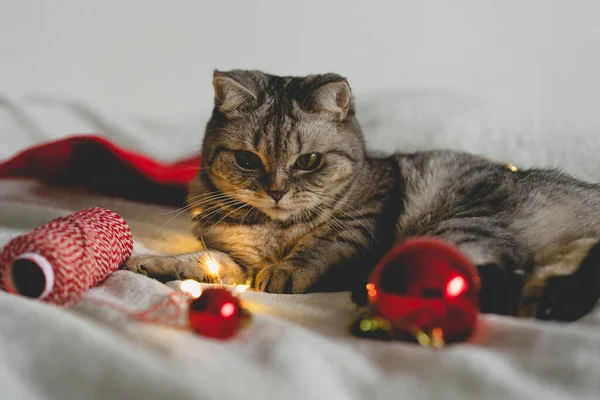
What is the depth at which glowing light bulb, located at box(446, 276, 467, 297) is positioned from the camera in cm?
73

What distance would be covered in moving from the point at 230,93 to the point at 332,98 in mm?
249

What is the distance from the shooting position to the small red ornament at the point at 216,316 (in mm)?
738

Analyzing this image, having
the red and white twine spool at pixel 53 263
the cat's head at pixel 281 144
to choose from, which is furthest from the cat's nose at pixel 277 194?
the red and white twine spool at pixel 53 263

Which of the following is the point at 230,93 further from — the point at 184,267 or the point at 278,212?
the point at 184,267

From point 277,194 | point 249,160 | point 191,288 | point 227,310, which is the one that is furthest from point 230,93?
point 227,310

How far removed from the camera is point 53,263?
84cm

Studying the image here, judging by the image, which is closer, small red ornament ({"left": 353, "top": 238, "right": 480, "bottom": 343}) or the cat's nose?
small red ornament ({"left": 353, "top": 238, "right": 480, "bottom": 343})

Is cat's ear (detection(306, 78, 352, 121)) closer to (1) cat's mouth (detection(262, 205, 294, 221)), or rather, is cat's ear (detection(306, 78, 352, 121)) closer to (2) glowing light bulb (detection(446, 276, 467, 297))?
(1) cat's mouth (detection(262, 205, 294, 221))

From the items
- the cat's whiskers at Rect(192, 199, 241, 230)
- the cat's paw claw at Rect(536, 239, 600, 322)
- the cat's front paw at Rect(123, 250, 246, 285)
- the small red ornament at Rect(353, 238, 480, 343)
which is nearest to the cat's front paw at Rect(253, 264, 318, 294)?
the cat's front paw at Rect(123, 250, 246, 285)

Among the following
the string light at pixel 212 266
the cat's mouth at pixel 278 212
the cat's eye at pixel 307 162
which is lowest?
the string light at pixel 212 266

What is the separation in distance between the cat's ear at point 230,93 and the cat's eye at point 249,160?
127 millimetres

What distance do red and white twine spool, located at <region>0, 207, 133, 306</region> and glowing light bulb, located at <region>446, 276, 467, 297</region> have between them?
0.58 m

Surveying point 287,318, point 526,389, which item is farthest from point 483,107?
point 526,389

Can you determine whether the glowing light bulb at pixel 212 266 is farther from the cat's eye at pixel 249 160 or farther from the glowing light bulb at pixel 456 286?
the glowing light bulb at pixel 456 286
